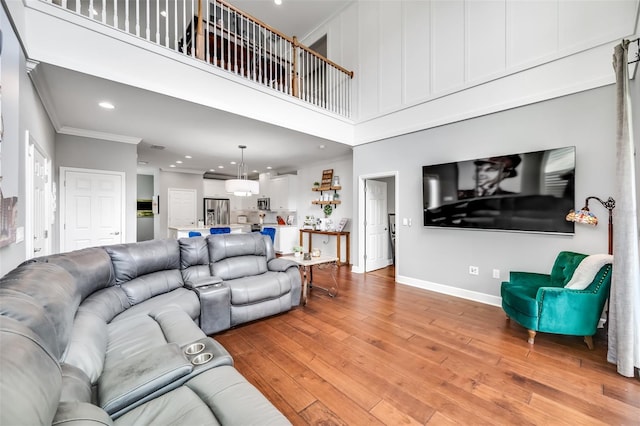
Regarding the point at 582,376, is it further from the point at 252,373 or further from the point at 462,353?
the point at 252,373

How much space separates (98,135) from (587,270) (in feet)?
23.6

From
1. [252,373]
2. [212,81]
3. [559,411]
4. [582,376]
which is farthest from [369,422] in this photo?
[212,81]

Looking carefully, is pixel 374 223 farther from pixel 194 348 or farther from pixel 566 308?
pixel 194 348

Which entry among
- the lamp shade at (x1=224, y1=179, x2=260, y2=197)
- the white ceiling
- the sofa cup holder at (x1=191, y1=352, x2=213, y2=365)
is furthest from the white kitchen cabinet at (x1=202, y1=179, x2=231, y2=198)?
the sofa cup holder at (x1=191, y1=352, x2=213, y2=365)

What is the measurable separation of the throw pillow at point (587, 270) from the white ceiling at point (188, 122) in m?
4.03

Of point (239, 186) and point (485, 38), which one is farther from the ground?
point (485, 38)

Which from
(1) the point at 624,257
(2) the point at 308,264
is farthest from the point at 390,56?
(1) the point at 624,257

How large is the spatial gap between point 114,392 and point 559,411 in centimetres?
265

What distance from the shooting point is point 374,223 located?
18.6ft

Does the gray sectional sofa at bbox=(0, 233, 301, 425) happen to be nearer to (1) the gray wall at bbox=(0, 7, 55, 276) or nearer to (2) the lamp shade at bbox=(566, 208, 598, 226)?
(1) the gray wall at bbox=(0, 7, 55, 276)

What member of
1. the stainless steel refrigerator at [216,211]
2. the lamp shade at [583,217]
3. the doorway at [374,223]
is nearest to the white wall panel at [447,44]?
the doorway at [374,223]

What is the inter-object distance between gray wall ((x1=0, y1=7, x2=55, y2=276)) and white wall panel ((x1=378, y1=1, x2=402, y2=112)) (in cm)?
461

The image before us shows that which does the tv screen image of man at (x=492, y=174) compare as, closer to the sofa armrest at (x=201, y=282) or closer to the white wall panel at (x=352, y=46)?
the white wall panel at (x=352, y=46)

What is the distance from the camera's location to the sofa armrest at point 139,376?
A: 114cm
